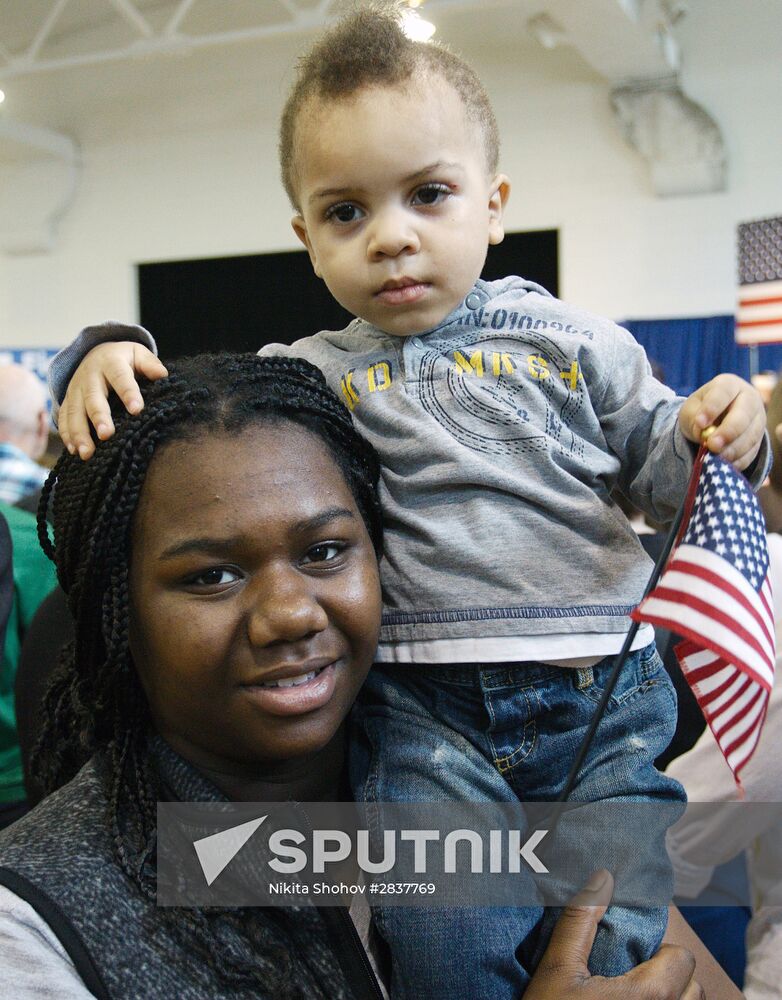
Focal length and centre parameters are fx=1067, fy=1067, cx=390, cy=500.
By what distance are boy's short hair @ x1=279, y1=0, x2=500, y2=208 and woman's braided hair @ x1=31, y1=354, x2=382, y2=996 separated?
404mm

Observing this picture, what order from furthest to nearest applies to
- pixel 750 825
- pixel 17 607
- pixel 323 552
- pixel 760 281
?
pixel 760 281 → pixel 17 607 → pixel 750 825 → pixel 323 552

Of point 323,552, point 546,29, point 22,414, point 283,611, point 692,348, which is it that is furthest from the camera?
point 692,348

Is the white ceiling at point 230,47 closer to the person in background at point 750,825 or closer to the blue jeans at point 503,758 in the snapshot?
the person in background at point 750,825

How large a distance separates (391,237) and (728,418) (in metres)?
0.51

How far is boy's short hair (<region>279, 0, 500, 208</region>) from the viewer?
1.50m

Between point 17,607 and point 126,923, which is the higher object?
point 126,923

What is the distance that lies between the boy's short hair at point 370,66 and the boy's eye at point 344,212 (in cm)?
12

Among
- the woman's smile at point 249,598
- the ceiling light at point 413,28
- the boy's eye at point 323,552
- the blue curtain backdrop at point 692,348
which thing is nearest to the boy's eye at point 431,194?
the ceiling light at point 413,28

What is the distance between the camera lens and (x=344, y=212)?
1.54m

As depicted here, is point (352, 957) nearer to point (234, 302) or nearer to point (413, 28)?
point (413, 28)

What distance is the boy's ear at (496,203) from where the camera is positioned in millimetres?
1663

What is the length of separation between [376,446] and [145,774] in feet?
1.80

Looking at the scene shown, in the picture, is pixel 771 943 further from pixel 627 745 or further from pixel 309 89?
pixel 309 89

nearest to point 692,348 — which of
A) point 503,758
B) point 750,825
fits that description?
point 750,825
